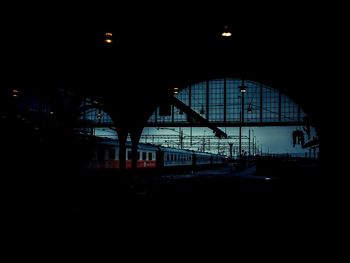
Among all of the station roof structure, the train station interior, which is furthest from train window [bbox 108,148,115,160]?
the station roof structure

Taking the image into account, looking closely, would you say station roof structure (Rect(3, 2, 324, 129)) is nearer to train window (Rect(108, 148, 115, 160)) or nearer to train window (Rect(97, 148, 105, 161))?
train window (Rect(108, 148, 115, 160))

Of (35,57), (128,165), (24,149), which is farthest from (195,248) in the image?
(128,165)

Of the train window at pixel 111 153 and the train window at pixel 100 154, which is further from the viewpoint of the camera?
the train window at pixel 111 153

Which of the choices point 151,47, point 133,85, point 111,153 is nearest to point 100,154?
point 111,153

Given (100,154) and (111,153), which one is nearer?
(100,154)

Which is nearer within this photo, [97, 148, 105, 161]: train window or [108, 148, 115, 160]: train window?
Result: [97, 148, 105, 161]: train window

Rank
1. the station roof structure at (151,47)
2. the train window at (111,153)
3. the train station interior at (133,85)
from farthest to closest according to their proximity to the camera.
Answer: the train window at (111,153) → the station roof structure at (151,47) → the train station interior at (133,85)

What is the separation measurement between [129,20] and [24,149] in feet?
Result: 22.5

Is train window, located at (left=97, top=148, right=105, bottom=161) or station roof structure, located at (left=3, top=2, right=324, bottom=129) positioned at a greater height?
station roof structure, located at (left=3, top=2, right=324, bottom=129)

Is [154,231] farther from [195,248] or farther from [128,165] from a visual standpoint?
[128,165]

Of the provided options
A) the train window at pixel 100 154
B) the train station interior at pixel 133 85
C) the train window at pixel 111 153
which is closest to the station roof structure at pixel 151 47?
the train station interior at pixel 133 85

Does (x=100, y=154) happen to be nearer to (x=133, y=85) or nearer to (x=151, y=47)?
(x=133, y=85)

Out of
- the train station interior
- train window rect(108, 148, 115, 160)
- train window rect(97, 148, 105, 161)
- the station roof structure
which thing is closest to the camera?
the train station interior

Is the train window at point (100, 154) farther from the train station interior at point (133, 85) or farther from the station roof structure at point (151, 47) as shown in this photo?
the station roof structure at point (151, 47)
